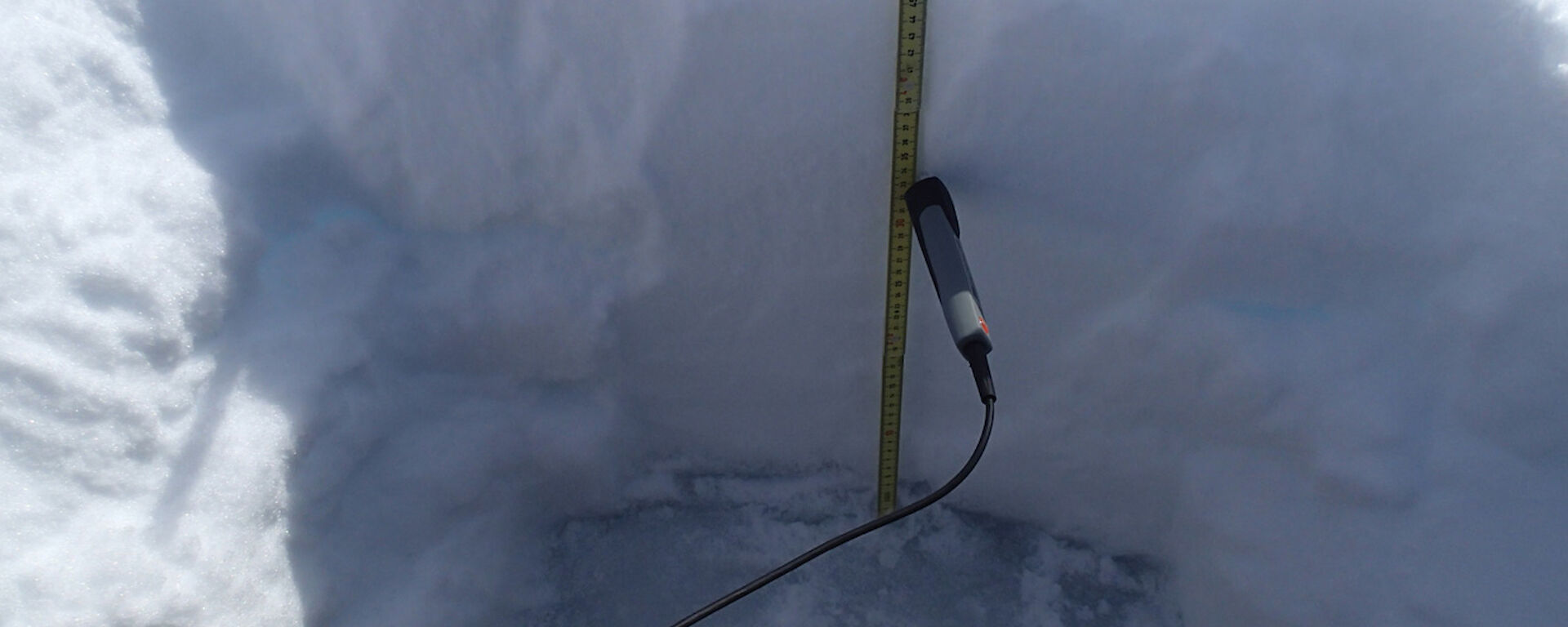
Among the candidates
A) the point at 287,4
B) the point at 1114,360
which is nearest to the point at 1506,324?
the point at 1114,360

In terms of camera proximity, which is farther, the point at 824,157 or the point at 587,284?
the point at 587,284

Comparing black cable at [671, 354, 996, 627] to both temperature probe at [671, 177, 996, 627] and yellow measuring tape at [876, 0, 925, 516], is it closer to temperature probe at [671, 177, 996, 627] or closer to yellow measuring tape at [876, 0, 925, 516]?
temperature probe at [671, 177, 996, 627]

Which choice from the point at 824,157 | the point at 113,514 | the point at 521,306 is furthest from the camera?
the point at 521,306

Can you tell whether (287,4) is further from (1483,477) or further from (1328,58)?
(1483,477)

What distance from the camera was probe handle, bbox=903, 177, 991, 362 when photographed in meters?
1.32

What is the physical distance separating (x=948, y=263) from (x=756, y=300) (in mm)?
390

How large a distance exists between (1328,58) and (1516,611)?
812 millimetres

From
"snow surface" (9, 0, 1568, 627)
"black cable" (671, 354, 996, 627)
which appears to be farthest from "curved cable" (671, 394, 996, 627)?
"snow surface" (9, 0, 1568, 627)

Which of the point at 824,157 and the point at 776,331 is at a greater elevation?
the point at 824,157

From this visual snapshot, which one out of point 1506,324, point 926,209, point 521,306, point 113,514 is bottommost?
point 1506,324

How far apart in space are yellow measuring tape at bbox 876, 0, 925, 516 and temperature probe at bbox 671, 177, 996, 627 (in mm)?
48

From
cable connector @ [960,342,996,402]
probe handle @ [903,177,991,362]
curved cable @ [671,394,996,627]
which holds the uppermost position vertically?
probe handle @ [903,177,991,362]

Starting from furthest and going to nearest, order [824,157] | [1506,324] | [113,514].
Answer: [824,157] < [1506,324] < [113,514]

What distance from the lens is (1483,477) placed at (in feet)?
4.42
